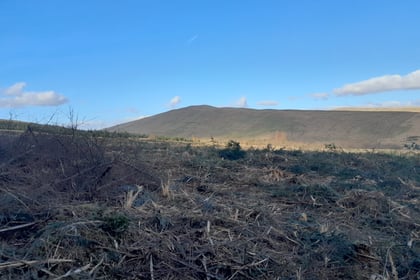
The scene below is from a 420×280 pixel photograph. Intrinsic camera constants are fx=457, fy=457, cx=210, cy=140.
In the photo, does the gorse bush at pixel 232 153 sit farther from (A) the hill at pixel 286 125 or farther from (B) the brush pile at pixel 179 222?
(A) the hill at pixel 286 125

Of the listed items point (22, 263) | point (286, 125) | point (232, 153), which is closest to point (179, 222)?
point (22, 263)

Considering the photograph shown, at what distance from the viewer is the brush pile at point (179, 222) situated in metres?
4.38

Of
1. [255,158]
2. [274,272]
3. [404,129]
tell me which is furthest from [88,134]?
[404,129]

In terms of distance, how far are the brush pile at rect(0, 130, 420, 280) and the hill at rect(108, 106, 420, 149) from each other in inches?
1255

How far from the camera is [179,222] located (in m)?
5.36

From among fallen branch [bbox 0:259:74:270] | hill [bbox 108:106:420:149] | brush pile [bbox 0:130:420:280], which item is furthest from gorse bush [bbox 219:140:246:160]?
hill [bbox 108:106:420:149]

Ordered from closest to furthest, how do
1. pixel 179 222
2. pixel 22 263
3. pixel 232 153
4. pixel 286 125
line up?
1. pixel 22 263
2. pixel 179 222
3. pixel 232 153
4. pixel 286 125

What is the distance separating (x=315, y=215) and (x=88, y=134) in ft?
12.9

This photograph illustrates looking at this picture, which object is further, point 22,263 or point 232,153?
point 232,153

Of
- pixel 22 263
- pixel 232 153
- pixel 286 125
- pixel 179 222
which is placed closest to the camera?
pixel 22 263

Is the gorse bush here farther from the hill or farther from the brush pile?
the hill

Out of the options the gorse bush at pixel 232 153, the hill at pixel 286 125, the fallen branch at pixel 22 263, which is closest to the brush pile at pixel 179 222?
the fallen branch at pixel 22 263

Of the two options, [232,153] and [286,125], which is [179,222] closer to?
[232,153]

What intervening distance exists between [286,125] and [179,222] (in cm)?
4591
